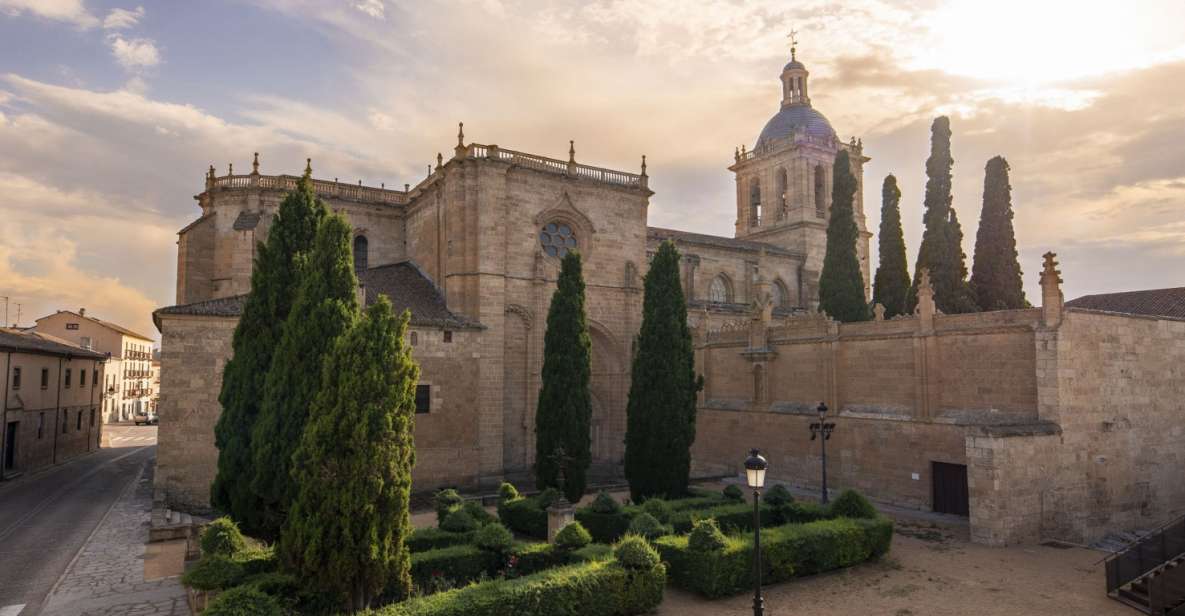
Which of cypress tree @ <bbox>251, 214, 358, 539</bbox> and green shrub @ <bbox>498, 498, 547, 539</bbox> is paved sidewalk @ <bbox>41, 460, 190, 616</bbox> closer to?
cypress tree @ <bbox>251, 214, 358, 539</bbox>

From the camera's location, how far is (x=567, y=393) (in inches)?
910

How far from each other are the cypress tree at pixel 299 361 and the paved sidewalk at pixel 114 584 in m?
2.53

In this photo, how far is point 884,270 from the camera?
31.9 metres

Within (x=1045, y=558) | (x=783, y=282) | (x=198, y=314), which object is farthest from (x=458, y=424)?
(x=783, y=282)

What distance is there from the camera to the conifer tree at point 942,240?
28666 millimetres

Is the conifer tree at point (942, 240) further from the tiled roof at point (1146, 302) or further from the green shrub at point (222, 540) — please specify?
the green shrub at point (222, 540)

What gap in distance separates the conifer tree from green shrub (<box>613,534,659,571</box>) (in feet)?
67.4

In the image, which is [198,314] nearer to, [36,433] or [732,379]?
[36,433]

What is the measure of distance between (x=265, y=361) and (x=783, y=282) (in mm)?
34390

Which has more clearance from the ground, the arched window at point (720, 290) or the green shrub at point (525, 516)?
the arched window at point (720, 290)

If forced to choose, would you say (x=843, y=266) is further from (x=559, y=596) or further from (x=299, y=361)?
(x=299, y=361)

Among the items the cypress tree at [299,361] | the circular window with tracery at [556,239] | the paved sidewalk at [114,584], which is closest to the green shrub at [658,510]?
the cypress tree at [299,361]

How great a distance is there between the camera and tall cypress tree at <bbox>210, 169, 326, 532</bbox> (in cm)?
1530

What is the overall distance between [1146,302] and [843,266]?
15.2 metres
